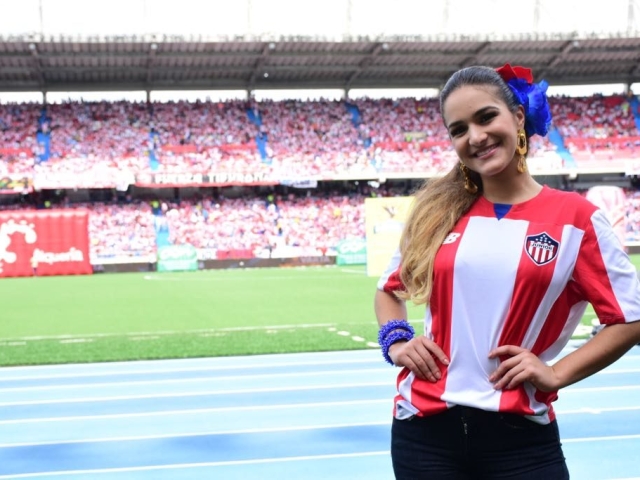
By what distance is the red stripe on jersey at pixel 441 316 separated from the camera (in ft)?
5.97

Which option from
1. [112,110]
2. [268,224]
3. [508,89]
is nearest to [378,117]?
[268,224]

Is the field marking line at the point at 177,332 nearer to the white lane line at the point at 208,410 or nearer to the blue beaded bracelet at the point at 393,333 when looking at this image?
the white lane line at the point at 208,410

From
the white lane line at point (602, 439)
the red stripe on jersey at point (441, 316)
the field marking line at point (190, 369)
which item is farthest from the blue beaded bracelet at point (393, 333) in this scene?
the field marking line at point (190, 369)

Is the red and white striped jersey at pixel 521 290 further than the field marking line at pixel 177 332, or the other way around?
the field marking line at pixel 177 332

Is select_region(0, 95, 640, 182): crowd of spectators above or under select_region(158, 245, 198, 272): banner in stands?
above

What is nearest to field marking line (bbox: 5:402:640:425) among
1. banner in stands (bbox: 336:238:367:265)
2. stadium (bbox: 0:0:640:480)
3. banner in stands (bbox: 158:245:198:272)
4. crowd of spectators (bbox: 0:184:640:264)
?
stadium (bbox: 0:0:640:480)

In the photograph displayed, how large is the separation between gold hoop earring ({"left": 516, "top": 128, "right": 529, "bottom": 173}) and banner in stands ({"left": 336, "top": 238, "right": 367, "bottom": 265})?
28.2 meters

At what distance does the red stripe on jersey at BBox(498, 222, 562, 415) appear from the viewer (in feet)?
5.76

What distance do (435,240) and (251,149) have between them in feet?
108

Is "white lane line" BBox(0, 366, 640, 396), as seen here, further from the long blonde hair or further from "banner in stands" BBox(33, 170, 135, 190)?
"banner in stands" BBox(33, 170, 135, 190)

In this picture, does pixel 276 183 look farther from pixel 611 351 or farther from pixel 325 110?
pixel 611 351

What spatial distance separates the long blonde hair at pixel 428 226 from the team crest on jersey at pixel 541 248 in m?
0.19

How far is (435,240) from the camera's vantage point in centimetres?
187

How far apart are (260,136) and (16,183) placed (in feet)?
32.5
